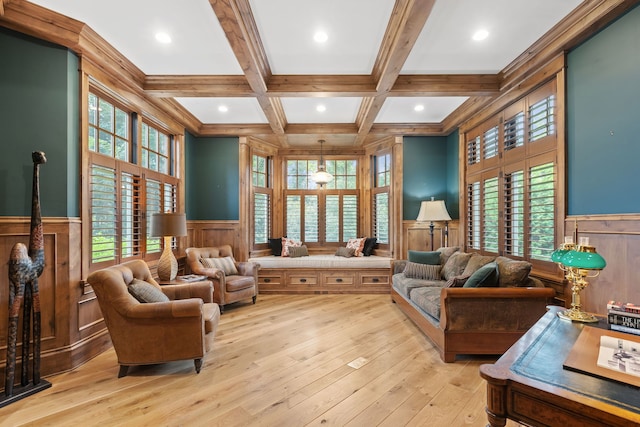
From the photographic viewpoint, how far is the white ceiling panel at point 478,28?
2.35 meters

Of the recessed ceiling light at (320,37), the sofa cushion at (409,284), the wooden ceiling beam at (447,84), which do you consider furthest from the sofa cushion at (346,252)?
the recessed ceiling light at (320,37)

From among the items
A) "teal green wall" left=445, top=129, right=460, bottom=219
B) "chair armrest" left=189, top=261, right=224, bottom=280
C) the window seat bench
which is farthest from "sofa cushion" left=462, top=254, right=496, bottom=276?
"chair armrest" left=189, top=261, right=224, bottom=280

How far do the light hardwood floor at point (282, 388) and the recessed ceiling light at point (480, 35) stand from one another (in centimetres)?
307

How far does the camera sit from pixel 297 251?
18.6 ft

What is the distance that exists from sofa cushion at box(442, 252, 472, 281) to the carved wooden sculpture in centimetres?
435

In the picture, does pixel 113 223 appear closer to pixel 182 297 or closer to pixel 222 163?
pixel 182 297

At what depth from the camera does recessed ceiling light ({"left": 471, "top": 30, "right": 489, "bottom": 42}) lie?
2.66 meters

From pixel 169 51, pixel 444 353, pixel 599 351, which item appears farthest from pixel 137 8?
pixel 444 353

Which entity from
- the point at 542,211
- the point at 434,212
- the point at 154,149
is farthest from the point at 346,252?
the point at 154,149

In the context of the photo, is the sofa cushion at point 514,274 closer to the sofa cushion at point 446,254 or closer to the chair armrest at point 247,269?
the sofa cushion at point 446,254

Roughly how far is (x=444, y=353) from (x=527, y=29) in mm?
3091

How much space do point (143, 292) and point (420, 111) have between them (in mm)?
4421

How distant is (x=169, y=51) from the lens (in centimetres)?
298

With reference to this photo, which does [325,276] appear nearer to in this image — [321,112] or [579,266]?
[321,112]
